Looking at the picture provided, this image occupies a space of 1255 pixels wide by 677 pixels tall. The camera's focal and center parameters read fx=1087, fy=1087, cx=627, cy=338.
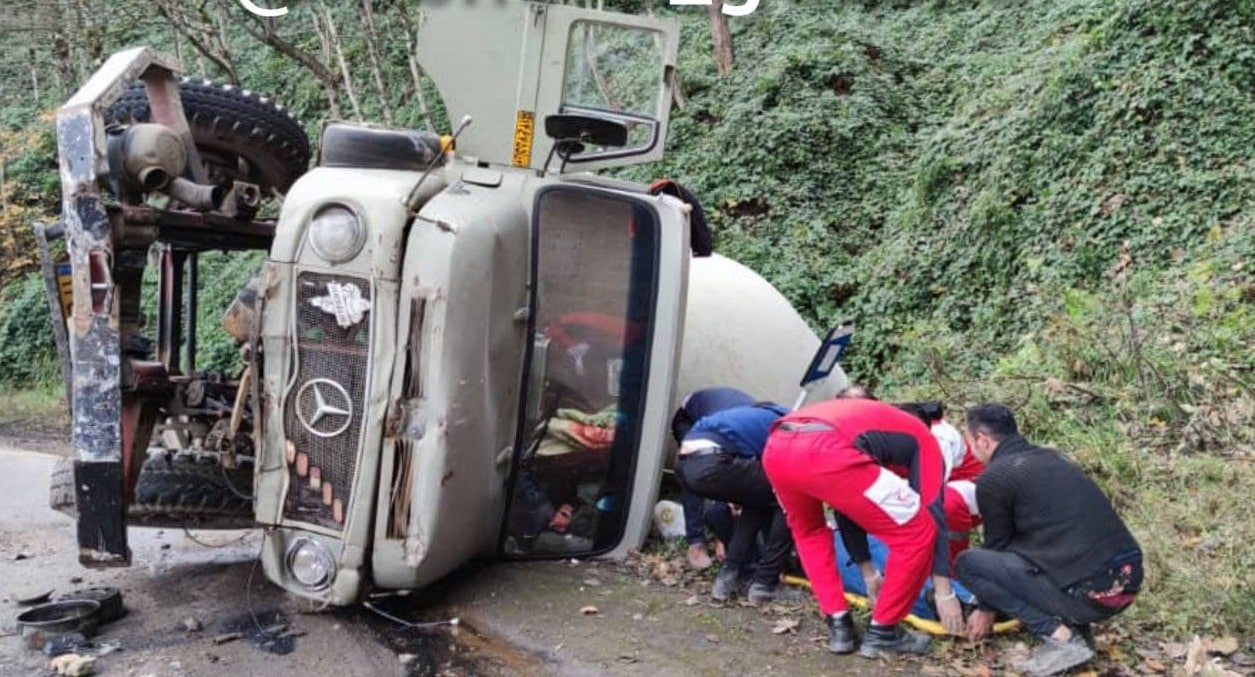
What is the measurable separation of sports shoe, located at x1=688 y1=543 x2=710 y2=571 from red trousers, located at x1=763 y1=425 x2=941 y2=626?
1.03 m

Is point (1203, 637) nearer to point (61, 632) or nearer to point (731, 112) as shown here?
point (61, 632)

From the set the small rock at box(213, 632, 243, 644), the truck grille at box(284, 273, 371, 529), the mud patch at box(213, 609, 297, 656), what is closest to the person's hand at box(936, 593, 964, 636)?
the truck grille at box(284, 273, 371, 529)

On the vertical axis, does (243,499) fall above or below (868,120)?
below

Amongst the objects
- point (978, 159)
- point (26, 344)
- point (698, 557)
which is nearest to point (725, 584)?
point (698, 557)

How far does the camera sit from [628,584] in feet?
16.1

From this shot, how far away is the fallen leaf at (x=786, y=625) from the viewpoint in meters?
4.36

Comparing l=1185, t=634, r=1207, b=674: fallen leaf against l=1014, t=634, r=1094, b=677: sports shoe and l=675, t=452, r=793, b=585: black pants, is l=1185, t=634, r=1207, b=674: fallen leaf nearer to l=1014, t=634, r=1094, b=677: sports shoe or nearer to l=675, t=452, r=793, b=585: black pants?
l=1014, t=634, r=1094, b=677: sports shoe

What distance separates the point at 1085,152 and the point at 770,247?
354 cm

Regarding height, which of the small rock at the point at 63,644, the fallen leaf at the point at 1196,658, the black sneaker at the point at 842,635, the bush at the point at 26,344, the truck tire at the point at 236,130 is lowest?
the bush at the point at 26,344

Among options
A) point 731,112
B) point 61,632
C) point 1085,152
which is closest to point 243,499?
point 61,632

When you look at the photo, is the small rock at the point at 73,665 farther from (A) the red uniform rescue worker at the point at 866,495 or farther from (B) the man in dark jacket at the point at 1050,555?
(B) the man in dark jacket at the point at 1050,555

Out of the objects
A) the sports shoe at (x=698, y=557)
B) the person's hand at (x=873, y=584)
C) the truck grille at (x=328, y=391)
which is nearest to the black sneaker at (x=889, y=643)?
the person's hand at (x=873, y=584)

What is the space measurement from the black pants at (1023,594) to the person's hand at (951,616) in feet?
0.32

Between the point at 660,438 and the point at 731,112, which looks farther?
the point at 731,112
